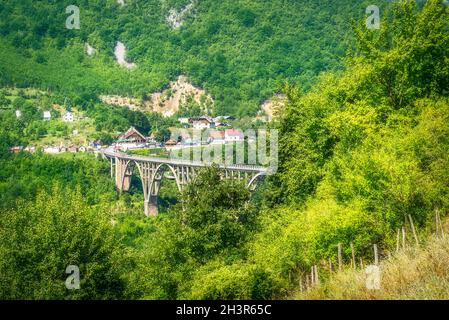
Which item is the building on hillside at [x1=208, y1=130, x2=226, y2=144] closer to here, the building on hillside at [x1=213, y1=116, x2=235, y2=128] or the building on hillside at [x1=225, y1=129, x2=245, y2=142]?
the building on hillside at [x1=225, y1=129, x2=245, y2=142]

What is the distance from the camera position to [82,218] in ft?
59.5

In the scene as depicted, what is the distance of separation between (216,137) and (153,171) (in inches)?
936

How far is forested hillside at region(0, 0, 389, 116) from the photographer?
401 feet

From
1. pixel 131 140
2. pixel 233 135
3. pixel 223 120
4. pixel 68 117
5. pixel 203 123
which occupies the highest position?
pixel 68 117

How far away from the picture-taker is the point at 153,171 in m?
63.1

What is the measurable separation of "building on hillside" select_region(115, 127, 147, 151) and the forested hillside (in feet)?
87.7

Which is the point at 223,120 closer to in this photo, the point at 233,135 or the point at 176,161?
the point at 233,135

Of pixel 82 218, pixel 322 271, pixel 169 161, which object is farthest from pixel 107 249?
pixel 169 161

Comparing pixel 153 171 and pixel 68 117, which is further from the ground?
pixel 68 117

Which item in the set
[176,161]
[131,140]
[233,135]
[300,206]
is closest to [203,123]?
Result: [131,140]

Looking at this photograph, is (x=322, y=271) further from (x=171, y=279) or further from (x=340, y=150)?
(x=340, y=150)

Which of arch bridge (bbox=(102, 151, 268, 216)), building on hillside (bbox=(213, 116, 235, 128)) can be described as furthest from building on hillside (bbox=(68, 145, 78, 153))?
building on hillside (bbox=(213, 116, 235, 128))

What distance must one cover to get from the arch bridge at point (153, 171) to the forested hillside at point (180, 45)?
1712 inches

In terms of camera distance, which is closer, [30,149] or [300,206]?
[300,206]
